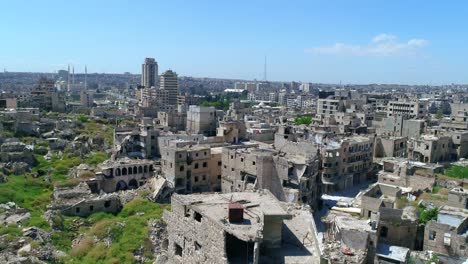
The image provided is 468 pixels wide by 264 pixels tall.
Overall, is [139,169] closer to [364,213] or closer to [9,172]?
[9,172]

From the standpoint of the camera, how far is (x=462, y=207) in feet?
94.5

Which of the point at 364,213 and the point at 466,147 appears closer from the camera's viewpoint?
the point at 364,213

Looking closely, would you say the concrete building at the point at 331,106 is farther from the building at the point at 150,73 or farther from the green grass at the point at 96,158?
the building at the point at 150,73

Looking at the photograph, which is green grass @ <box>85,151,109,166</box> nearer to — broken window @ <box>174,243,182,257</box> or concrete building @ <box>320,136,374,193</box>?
concrete building @ <box>320,136,374,193</box>

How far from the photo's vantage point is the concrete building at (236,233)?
1603 centimetres

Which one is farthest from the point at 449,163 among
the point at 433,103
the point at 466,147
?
the point at 433,103

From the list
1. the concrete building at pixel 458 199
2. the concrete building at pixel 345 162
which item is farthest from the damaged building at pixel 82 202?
the concrete building at pixel 458 199

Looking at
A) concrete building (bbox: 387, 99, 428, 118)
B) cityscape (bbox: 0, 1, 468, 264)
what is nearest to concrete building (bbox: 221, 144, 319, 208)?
cityscape (bbox: 0, 1, 468, 264)

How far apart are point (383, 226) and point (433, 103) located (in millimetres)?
109308

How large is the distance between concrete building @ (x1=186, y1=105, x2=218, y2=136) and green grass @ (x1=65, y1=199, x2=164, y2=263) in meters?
22.4

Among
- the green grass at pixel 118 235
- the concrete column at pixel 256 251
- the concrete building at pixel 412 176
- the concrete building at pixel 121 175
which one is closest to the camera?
the concrete column at pixel 256 251

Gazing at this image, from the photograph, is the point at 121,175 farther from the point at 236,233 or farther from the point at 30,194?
the point at 236,233

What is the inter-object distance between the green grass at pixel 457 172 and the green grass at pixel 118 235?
2823cm

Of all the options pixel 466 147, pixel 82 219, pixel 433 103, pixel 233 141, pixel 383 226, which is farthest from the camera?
pixel 433 103
